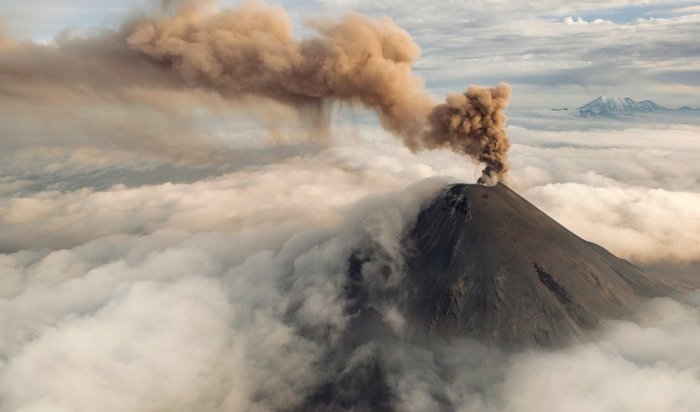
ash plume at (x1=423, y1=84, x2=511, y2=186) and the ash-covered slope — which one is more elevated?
ash plume at (x1=423, y1=84, x2=511, y2=186)

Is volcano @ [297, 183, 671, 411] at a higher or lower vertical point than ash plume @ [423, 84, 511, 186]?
lower

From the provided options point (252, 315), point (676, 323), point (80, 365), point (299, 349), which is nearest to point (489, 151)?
point (676, 323)

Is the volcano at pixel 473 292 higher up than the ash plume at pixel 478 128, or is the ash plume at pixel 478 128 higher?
the ash plume at pixel 478 128

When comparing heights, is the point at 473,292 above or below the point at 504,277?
below

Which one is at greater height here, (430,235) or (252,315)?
(430,235)

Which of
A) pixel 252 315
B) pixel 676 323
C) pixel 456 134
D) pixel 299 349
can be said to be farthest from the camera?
pixel 252 315

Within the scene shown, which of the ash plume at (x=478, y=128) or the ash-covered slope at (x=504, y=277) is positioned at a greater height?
the ash plume at (x=478, y=128)

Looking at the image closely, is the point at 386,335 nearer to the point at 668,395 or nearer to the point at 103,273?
the point at 668,395

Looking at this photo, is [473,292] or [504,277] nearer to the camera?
[504,277]
